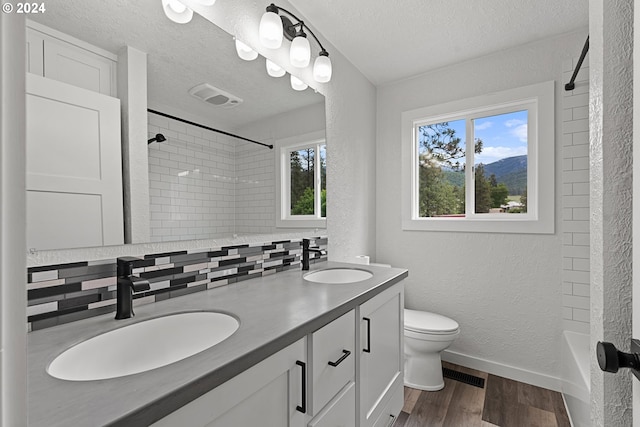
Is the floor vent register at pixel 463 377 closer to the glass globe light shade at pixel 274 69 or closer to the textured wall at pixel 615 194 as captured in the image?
the textured wall at pixel 615 194

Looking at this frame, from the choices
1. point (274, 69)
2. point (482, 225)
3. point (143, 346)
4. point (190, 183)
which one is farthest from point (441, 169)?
point (143, 346)

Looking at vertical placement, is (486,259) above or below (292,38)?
below

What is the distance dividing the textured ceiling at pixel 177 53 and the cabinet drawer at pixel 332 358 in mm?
991

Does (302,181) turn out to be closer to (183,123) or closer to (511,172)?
(183,123)

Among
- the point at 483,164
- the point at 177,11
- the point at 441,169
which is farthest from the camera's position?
the point at 441,169

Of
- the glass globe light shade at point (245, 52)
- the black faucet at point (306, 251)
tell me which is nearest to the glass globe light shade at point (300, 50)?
the glass globe light shade at point (245, 52)

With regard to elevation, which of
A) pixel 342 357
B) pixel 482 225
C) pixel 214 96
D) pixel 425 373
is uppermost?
pixel 214 96

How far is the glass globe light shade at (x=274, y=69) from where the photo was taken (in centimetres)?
160

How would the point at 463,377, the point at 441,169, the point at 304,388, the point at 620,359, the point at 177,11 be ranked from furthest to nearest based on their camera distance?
the point at 441,169 < the point at 463,377 < the point at 177,11 < the point at 304,388 < the point at 620,359

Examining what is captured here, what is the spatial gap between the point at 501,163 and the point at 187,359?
2493mm

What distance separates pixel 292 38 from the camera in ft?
5.61

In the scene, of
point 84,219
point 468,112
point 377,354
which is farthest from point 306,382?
point 468,112

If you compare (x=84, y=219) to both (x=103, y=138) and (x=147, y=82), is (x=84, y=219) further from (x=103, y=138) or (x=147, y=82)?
(x=147, y=82)

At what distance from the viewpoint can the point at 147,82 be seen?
107 cm
